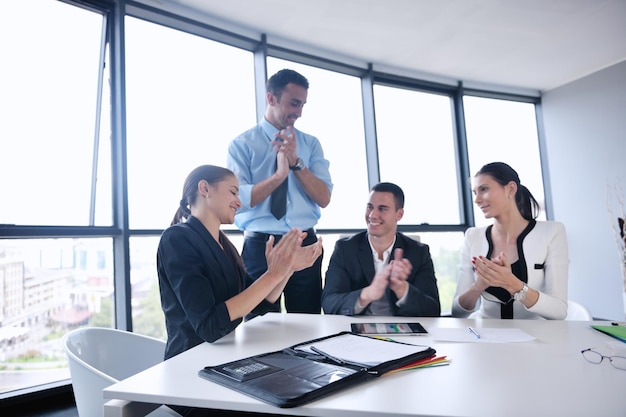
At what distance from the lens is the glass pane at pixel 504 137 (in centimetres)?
544

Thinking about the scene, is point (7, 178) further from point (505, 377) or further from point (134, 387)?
point (505, 377)

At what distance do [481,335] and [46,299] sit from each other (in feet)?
8.64

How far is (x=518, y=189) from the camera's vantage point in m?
2.32

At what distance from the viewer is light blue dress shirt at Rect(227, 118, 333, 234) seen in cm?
250

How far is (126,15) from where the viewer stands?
3.23m

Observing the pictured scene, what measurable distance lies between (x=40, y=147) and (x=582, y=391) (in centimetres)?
315

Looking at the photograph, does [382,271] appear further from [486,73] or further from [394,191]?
[486,73]

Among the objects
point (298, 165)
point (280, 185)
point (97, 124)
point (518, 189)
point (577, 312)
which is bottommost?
point (577, 312)

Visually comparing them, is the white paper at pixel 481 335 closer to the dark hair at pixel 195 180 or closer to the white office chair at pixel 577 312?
the white office chair at pixel 577 312

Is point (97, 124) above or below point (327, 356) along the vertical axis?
above

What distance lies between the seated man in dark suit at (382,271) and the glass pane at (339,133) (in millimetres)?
1787

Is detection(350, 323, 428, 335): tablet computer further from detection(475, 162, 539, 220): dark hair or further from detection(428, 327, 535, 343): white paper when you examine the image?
detection(475, 162, 539, 220): dark hair

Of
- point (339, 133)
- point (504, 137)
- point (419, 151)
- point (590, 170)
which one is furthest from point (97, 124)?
point (590, 170)

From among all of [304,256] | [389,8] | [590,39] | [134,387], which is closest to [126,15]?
[389,8]
